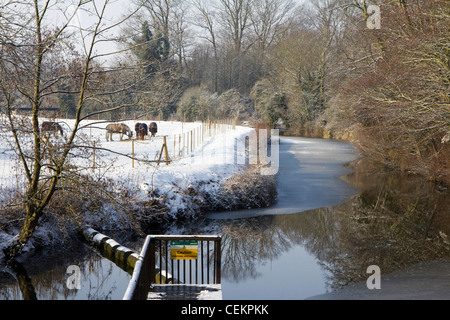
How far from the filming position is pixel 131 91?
973 centimetres

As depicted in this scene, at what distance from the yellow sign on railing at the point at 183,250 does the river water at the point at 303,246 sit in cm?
220

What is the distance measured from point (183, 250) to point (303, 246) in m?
5.96

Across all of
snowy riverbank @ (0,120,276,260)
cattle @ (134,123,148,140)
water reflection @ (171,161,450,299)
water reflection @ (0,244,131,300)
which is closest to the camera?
water reflection @ (0,244,131,300)

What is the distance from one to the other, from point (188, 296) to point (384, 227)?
883 centimetres

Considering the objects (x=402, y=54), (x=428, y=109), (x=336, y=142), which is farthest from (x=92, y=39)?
(x=336, y=142)

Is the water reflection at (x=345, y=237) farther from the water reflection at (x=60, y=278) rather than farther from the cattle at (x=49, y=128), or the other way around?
the cattle at (x=49, y=128)

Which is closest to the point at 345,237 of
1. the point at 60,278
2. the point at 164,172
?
the point at 164,172

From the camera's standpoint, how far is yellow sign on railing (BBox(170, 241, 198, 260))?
284 inches

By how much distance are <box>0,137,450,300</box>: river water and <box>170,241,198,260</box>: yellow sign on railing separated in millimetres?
2197

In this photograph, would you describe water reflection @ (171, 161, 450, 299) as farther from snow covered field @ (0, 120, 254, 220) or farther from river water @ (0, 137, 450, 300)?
snow covered field @ (0, 120, 254, 220)

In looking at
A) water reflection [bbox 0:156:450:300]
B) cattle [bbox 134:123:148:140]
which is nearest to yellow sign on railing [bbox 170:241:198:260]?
water reflection [bbox 0:156:450:300]

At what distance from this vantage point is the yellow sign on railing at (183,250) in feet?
23.7

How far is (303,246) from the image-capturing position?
1255 cm

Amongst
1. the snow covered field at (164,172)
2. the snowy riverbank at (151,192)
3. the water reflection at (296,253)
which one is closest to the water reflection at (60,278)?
the water reflection at (296,253)
